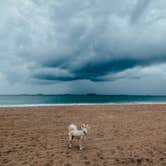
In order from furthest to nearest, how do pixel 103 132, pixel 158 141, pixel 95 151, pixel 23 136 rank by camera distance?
pixel 103 132
pixel 23 136
pixel 158 141
pixel 95 151

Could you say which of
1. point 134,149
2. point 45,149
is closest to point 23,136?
point 45,149

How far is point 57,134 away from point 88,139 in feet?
6.56

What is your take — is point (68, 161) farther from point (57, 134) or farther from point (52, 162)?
point (57, 134)

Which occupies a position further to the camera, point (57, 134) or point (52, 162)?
point (57, 134)

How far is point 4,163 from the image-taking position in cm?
A: 750

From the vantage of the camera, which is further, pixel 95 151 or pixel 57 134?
pixel 57 134

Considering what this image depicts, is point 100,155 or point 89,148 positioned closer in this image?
point 100,155

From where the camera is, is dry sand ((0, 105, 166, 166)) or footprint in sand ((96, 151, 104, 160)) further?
footprint in sand ((96, 151, 104, 160))

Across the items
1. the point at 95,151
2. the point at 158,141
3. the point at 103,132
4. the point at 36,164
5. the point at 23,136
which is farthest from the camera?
the point at 103,132

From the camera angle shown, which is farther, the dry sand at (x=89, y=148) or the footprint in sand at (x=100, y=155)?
the footprint in sand at (x=100, y=155)

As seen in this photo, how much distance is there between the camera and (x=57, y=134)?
12.0 m

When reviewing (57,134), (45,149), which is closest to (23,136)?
(57,134)

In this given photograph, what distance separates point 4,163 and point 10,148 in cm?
181

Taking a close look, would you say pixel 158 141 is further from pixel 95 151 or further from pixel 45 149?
pixel 45 149
